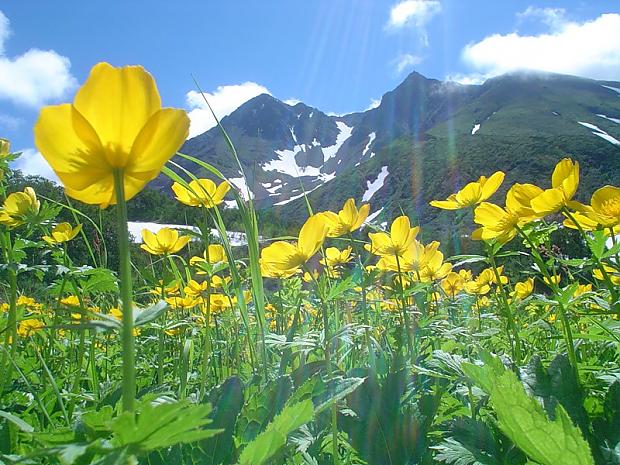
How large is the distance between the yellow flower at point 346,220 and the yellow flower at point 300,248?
0.41 meters

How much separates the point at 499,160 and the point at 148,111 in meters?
70.6

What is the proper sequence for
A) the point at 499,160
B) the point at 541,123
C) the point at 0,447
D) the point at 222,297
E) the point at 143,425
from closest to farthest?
the point at 143,425
the point at 0,447
the point at 222,297
the point at 499,160
the point at 541,123

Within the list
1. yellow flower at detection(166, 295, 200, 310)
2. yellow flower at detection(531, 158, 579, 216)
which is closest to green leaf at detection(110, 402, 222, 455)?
yellow flower at detection(531, 158, 579, 216)

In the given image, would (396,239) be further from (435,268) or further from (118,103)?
(118,103)

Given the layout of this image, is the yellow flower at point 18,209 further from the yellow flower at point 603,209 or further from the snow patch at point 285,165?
the snow patch at point 285,165

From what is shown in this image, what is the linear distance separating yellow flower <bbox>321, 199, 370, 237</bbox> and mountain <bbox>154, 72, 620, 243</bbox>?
30.6ft

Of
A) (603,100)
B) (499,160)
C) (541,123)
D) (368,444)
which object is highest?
(603,100)

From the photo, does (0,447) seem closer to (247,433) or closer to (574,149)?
(247,433)

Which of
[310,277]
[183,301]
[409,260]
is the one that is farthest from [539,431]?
[183,301]

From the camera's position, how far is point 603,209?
1.29 metres

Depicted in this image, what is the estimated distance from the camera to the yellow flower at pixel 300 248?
1361mm

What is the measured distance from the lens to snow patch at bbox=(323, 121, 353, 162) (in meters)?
137

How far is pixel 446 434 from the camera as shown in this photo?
100cm

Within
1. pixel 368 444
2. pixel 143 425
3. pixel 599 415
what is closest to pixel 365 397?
pixel 368 444
